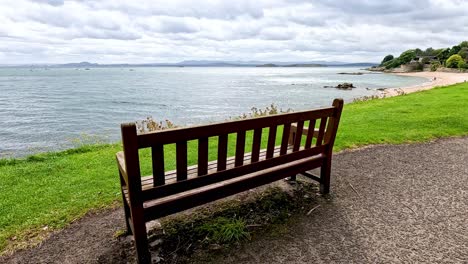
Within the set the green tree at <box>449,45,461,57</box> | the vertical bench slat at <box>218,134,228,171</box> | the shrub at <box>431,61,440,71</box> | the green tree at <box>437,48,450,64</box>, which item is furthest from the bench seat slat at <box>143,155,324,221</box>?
the green tree at <box>437,48,450,64</box>

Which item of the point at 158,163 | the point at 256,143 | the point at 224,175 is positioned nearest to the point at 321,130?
the point at 256,143

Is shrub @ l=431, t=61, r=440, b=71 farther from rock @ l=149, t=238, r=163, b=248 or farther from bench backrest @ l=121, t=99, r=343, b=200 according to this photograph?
rock @ l=149, t=238, r=163, b=248

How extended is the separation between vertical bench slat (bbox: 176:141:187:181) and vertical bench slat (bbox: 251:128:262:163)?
0.86m

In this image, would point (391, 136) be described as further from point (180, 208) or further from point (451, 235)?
point (180, 208)

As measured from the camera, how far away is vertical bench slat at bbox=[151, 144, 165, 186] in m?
2.71

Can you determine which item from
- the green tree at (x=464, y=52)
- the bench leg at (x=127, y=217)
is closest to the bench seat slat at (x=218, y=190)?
the bench leg at (x=127, y=217)

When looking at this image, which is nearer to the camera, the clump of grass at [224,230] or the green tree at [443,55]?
the clump of grass at [224,230]

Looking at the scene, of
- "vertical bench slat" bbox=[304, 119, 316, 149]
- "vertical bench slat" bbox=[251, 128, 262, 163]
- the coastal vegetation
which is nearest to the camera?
"vertical bench slat" bbox=[251, 128, 262, 163]

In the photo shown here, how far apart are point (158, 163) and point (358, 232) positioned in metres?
2.39

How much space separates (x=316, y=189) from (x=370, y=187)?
2.83 ft

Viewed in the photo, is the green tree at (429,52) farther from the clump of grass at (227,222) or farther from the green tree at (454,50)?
the clump of grass at (227,222)

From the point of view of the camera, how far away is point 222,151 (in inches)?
126

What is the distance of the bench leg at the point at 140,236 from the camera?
287 cm

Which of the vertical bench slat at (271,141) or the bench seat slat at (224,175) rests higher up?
the vertical bench slat at (271,141)
